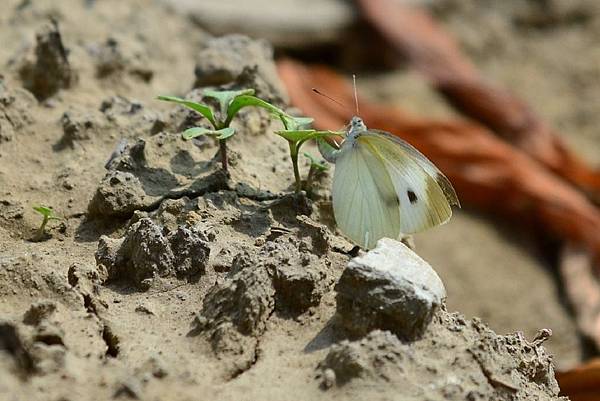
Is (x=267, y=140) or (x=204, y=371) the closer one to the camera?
(x=204, y=371)

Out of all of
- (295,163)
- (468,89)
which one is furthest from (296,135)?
(468,89)

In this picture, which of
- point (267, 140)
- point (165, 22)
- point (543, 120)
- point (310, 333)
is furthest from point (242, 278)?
point (543, 120)

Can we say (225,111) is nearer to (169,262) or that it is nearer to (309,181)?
(309,181)

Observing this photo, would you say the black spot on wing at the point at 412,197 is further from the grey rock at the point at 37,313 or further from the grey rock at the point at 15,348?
the grey rock at the point at 15,348

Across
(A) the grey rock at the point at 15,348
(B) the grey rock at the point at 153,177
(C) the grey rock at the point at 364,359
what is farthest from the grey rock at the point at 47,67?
(C) the grey rock at the point at 364,359

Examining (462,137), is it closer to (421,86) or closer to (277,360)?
(421,86)

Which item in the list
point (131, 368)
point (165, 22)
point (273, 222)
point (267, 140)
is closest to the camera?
point (131, 368)

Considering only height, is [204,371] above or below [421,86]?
above
